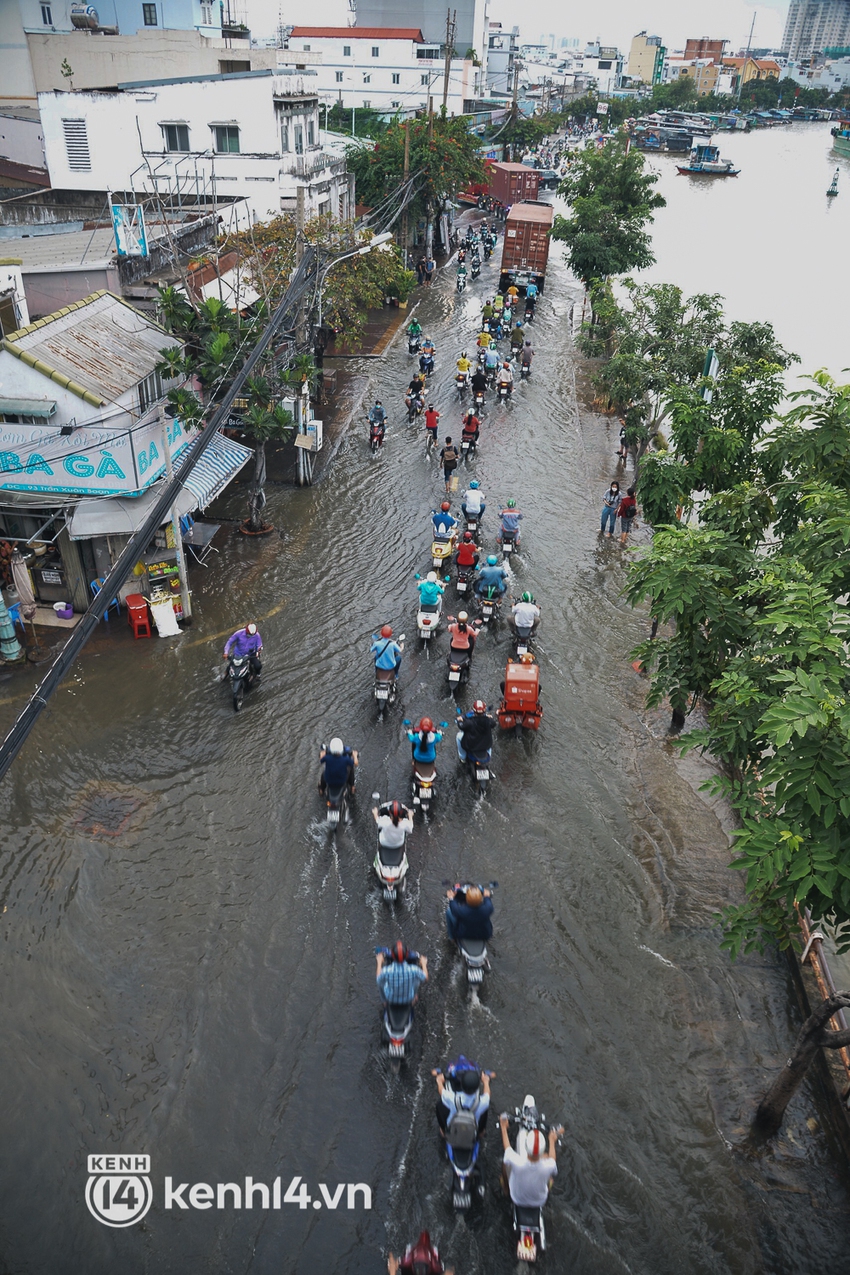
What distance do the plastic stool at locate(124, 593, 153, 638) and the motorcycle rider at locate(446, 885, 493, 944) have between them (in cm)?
855

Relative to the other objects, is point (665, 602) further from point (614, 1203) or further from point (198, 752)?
point (198, 752)

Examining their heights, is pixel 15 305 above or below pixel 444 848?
above

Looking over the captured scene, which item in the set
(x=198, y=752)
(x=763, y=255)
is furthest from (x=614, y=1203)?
(x=763, y=255)

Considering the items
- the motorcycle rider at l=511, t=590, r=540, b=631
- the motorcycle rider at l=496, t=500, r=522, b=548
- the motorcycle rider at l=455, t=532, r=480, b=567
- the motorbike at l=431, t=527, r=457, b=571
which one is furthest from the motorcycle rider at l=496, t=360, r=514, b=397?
the motorcycle rider at l=511, t=590, r=540, b=631

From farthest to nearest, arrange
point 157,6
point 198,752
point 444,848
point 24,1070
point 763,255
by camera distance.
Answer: point 763,255 → point 157,6 → point 198,752 → point 444,848 → point 24,1070

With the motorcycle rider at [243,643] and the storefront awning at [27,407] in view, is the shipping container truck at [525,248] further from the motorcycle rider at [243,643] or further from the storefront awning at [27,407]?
the motorcycle rider at [243,643]

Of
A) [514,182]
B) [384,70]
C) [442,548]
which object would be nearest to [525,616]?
[442,548]

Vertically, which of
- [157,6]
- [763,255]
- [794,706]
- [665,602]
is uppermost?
[157,6]

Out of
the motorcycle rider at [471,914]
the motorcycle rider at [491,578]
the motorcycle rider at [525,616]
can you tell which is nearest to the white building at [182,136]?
the motorcycle rider at [491,578]

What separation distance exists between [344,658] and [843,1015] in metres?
9.29

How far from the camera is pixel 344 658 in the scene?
50.4 feet

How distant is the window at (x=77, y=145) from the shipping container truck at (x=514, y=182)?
113 ft

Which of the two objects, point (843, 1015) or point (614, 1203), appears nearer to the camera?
point (614, 1203)

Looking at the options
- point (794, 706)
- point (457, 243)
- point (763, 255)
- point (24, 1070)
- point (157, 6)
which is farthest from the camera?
point (763, 255)
